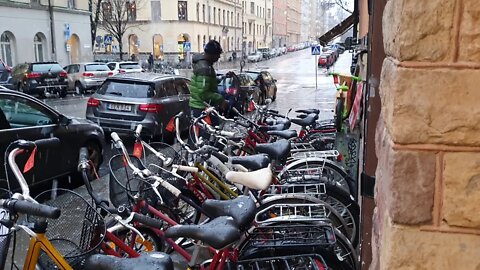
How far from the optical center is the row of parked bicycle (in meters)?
2.52

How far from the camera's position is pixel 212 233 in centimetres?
254

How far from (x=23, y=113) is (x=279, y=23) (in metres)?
101

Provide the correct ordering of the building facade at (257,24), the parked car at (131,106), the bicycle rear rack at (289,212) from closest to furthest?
the bicycle rear rack at (289,212) → the parked car at (131,106) → the building facade at (257,24)

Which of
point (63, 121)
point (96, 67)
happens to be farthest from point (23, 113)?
point (96, 67)

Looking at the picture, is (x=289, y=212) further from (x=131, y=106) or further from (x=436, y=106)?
(x=131, y=106)

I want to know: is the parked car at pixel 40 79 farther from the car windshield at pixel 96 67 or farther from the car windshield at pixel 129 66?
the car windshield at pixel 129 66

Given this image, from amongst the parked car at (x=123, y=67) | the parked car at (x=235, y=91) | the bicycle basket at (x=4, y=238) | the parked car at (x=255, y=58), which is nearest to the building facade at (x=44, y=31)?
the parked car at (x=123, y=67)

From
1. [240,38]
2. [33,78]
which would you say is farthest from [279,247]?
[240,38]

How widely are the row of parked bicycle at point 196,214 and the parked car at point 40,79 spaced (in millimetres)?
16959

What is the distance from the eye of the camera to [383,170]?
56.7 inches

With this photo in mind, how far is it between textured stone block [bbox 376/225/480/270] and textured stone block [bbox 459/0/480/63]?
0.47 metres

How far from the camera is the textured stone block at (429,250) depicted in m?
1.28

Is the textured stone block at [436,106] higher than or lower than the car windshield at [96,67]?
higher

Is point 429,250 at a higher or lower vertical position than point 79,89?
higher
